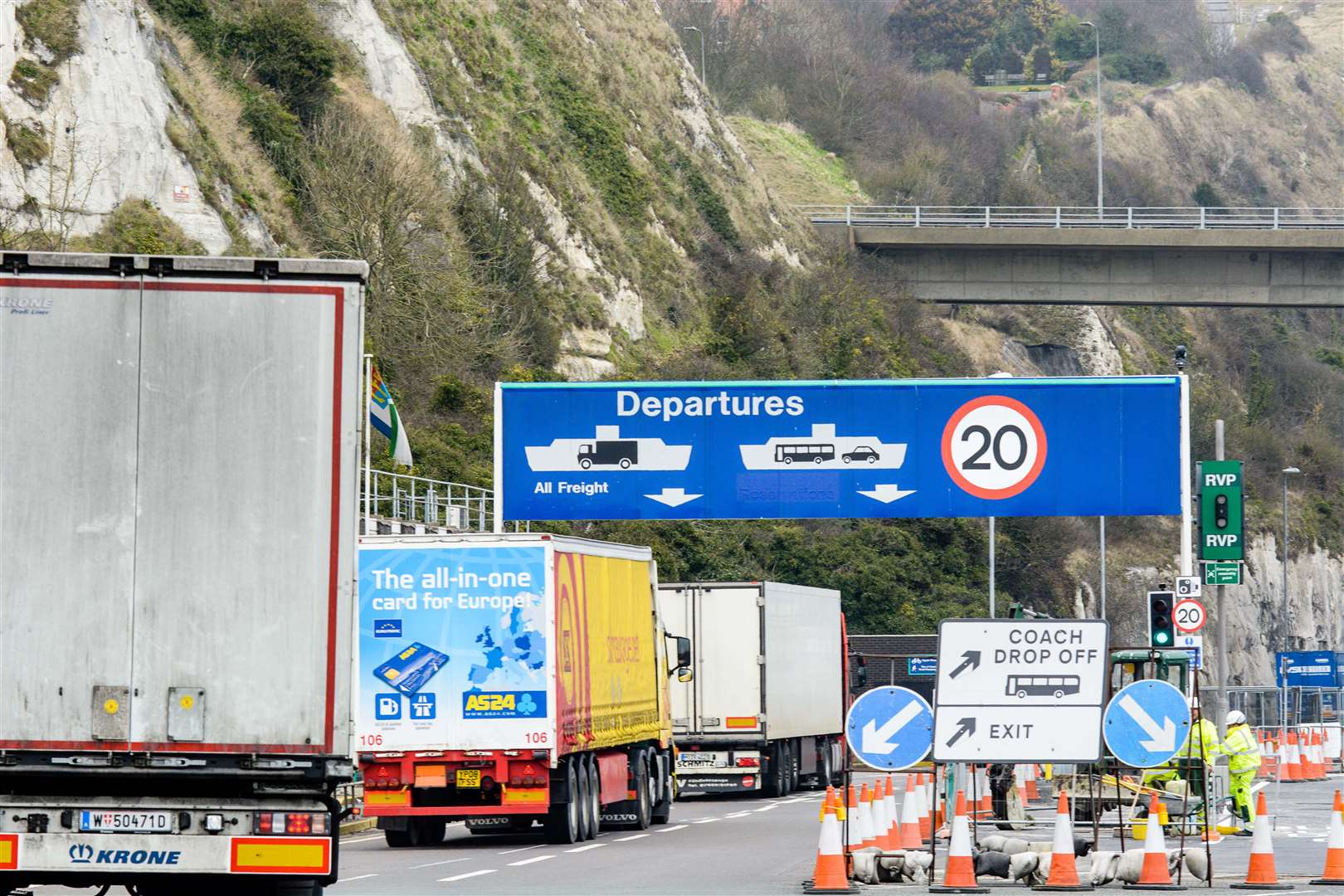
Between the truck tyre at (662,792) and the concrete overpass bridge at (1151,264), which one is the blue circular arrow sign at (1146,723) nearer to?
the truck tyre at (662,792)

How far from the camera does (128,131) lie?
46906 millimetres

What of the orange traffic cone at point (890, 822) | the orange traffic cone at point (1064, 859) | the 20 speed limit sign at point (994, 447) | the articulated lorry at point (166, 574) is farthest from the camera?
the 20 speed limit sign at point (994, 447)

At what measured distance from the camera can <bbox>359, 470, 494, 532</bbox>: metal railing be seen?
1608 inches

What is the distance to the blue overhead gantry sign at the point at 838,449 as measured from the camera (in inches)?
1027

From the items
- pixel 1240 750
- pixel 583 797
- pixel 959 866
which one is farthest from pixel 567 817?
pixel 1240 750

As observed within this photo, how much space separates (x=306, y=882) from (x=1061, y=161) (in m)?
131

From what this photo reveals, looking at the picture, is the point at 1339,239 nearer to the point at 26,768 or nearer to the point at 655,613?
the point at 655,613

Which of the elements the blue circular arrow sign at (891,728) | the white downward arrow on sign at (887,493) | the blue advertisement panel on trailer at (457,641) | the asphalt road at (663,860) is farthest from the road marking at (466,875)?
the white downward arrow on sign at (887,493)

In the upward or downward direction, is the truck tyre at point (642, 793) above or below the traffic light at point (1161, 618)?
below

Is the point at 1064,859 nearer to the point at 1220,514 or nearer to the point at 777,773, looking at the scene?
the point at 1220,514

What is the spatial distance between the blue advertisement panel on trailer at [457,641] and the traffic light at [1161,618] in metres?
12.5

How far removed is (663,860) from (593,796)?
3148 millimetres

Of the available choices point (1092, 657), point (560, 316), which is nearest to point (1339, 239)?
point (560, 316)

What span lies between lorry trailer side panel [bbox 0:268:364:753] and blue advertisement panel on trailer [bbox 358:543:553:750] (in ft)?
32.0
